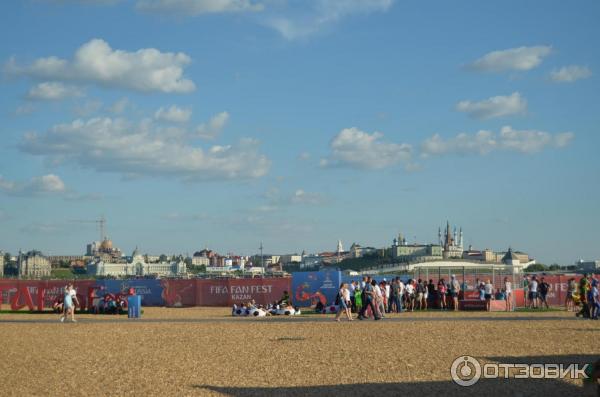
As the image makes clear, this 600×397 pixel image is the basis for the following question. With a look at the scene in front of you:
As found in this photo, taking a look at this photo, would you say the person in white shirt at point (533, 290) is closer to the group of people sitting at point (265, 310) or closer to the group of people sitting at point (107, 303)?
the group of people sitting at point (265, 310)

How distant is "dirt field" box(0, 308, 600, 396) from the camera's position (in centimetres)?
1238

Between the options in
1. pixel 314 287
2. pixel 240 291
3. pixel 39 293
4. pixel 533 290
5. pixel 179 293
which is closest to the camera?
pixel 533 290

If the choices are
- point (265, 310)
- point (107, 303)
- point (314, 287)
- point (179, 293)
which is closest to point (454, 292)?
point (314, 287)

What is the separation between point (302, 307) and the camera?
38.4m

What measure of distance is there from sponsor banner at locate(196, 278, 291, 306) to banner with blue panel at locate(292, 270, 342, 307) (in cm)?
280

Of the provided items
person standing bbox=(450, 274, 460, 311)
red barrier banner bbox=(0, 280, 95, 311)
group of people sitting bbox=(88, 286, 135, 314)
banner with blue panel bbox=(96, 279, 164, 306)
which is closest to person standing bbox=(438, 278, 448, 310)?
person standing bbox=(450, 274, 460, 311)

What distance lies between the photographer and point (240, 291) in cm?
4266

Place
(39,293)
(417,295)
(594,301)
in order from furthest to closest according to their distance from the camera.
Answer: (39,293) → (417,295) → (594,301)

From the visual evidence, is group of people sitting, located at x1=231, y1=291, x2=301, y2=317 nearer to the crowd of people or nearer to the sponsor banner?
the crowd of people

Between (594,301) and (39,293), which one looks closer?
(594,301)

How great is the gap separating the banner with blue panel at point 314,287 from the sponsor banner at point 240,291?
2.80 meters

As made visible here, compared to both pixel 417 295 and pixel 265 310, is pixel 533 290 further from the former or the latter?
pixel 265 310

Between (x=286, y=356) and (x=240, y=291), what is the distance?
2662cm

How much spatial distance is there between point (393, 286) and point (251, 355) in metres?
17.0
